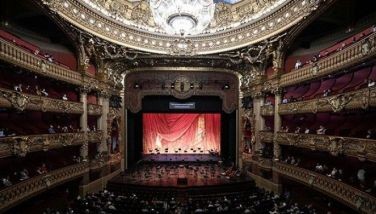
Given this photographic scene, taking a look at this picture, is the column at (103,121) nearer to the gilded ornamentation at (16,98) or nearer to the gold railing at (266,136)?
the gilded ornamentation at (16,98)

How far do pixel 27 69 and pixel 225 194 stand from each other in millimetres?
10553

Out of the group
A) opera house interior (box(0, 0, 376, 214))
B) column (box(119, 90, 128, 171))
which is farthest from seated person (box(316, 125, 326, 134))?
column (box(119, 90, 128, 171))

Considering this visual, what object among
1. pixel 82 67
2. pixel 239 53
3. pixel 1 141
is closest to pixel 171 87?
pixel 239 53

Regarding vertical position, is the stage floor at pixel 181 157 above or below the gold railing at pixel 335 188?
below

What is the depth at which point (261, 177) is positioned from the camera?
16.1 meters

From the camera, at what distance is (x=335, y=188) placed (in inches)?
395

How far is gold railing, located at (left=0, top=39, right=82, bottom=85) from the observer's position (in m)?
9.00

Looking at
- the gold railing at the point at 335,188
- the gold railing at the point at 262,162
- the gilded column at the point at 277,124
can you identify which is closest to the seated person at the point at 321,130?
the gold railing at the point at 335,188

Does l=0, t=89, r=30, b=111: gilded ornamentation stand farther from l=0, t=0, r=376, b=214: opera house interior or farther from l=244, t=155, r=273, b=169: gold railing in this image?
l=244, t=155, r=273, b=169: gold railing

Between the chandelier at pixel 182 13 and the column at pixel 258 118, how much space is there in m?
8.36

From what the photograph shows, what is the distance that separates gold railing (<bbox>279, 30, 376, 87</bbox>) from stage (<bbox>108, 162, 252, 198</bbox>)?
6121 mm

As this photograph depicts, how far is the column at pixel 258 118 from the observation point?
16938 mm

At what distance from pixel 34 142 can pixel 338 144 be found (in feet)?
35.2

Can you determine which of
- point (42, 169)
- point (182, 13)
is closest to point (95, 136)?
point (42, 169)
